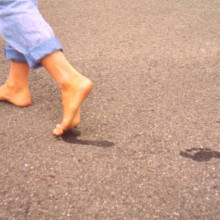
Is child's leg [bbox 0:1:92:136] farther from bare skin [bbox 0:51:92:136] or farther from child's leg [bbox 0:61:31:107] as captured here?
child's leg [bbox 0:61:31:107]

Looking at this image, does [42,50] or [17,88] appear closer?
[42,50]

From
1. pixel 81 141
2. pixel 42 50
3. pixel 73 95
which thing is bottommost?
pixel 81 141

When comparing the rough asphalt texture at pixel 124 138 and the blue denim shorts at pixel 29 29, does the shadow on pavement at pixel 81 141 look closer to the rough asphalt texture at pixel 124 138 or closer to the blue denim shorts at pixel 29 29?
the rough asphalt texture at pixel 124 138

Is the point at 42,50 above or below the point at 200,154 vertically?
above

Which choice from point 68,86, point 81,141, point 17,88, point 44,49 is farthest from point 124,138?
point 17,88

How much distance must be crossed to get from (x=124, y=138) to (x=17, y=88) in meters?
0.58

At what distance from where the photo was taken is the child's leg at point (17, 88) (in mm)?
2053

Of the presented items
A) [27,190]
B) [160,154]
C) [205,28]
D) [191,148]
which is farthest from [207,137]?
[205,28]

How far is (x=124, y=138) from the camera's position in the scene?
1803 millimetres

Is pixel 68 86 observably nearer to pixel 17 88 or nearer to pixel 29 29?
pixel 29 29

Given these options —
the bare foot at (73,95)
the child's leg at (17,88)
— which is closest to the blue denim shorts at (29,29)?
the bare foot at (73,95)

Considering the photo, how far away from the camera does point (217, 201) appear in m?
1.43

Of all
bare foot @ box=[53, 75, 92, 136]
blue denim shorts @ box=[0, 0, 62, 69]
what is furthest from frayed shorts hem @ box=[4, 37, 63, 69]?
bare foot @ box=[53, 75, 92, 136]

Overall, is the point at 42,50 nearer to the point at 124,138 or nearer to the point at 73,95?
the point at 73,95
